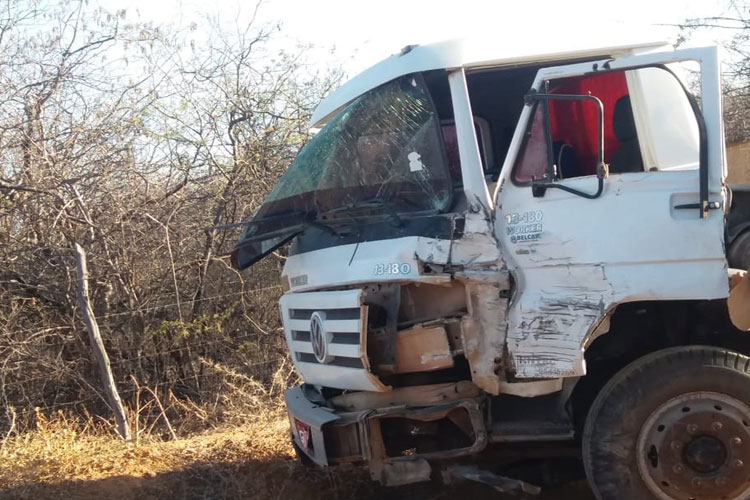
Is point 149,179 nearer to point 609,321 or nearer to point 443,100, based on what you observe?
point 443,100

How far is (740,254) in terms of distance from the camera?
3.89 m

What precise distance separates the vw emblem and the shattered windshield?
609 millimetres

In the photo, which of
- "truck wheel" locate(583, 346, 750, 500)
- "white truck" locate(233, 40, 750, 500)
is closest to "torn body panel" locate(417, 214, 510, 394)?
"white truck" locate(233, 40, 750, 500)

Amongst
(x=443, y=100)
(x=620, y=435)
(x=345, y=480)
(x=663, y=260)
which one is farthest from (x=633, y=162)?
(x=345, y=480)

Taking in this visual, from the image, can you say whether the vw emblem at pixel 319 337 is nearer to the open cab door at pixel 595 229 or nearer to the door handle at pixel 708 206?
the open cab door at pixel 595 229

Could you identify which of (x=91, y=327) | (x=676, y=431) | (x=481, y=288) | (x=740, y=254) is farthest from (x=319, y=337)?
(x=91, y=327)

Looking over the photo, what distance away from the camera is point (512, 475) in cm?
428

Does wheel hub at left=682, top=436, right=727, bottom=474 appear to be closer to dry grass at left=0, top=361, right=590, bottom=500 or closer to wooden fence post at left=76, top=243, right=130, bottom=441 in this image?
dry grass at left=0, top=361, right=590, bottom=500

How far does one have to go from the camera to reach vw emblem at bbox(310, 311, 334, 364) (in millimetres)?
4047

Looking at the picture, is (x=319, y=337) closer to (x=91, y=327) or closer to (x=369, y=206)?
(x=369, y=206)

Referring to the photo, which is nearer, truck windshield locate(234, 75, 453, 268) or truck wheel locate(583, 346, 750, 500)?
truck wheel locate(583, 346, 750, 500)

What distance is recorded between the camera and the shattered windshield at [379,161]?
3.96 metres

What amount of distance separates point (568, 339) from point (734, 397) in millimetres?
833

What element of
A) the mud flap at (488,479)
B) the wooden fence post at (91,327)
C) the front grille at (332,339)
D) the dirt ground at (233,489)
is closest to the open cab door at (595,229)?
the mud flap at (488,479)
